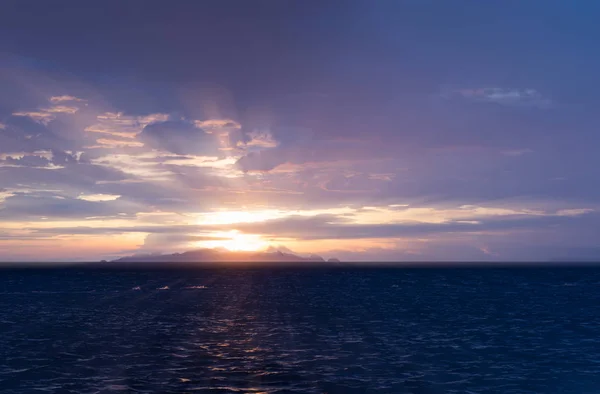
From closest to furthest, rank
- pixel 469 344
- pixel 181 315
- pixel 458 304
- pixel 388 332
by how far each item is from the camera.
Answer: pixel 469 344 < pixel 388 332 < pixel 181 315 < pixel 458 304

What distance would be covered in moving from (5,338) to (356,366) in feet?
117

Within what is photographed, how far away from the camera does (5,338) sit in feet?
168

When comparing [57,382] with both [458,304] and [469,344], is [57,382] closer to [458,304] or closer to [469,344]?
[469,344]

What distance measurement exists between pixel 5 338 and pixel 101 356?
54.9ft

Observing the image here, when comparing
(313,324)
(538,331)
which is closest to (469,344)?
(538,331)

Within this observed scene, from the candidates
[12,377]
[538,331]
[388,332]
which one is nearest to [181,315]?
[388,332]

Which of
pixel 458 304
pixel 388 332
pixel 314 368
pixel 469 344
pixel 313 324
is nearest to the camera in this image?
pixel 314 368

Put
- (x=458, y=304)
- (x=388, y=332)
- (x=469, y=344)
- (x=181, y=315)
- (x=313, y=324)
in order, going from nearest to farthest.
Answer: (x=469, y=344) → (x=388, y=332) → (x=313, y=324) → (x=181, y=315) → (x=458, y=304)

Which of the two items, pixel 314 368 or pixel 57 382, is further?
pixel 314 368

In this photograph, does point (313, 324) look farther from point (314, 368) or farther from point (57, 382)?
point (57, 382)

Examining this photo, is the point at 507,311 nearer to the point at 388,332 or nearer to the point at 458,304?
the point at 458,304

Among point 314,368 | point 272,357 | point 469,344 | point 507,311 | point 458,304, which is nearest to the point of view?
point 314,368

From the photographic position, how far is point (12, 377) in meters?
34.6

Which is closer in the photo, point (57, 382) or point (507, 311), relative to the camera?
point (57, 382)
